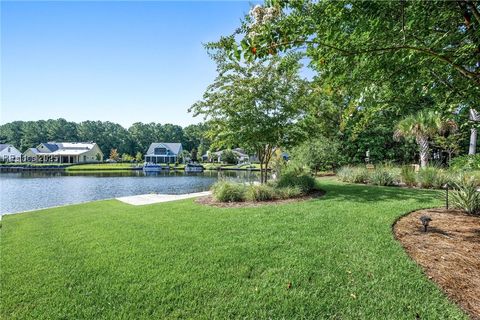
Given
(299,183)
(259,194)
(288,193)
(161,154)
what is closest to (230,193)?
(259,194)

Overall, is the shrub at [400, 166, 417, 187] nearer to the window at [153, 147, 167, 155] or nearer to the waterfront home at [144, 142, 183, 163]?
the waterfront home at [144, 142, 183, 163]

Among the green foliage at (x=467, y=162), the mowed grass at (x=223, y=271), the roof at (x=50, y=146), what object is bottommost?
the mowed grass at (x=223, y=271)

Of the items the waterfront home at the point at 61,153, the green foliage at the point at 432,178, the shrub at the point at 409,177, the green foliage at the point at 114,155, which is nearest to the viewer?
the green foliage at the point at 432,178

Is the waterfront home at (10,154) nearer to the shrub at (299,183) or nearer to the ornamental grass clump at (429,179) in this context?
the shrub at (299,183)

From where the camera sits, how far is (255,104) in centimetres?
889

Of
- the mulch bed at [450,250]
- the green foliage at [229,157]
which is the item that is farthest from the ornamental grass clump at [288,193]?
the green foliage at [229,157]

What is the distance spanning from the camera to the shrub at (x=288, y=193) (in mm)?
7812

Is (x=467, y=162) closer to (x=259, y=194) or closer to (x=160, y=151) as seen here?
(x=259, y=194)

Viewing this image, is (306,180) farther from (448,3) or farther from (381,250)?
(448,3)

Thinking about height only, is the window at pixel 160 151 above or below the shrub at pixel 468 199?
above

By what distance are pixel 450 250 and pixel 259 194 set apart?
472 cm

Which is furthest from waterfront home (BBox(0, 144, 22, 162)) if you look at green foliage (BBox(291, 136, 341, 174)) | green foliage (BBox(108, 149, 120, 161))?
green foliage (BBox(291, 136, 341, 174))

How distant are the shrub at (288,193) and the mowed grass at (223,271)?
2.14m

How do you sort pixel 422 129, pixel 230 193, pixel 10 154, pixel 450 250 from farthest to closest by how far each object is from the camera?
pixel 10 154
pixel 422 129
pixel 230 193
pixel 450 250
